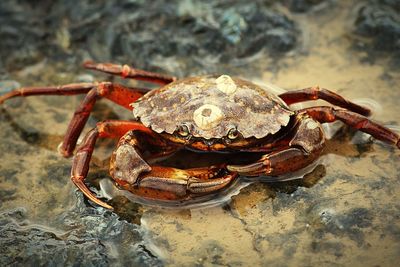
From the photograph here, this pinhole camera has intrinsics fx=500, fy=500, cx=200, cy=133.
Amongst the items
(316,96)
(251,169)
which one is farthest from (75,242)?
(316,96)

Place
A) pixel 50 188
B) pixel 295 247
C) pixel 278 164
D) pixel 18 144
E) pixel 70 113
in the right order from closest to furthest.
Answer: pixel 295 247 < pixel 278 164 < pixel 50 188 < pixel 18 144 < pixel 70 113

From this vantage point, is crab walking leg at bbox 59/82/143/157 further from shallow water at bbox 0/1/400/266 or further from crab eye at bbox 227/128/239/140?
crab eye at bbox 227/128/239/140

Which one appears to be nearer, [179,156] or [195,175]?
[195,175]

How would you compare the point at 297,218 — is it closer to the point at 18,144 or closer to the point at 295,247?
the point at 295,247

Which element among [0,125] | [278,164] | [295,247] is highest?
[278,164]

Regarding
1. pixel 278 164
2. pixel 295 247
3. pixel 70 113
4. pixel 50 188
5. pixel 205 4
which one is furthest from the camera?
pixel 205 4

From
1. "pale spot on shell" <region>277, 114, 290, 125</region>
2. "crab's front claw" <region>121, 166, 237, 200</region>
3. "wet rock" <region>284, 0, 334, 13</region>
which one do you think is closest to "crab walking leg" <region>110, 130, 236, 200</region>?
"crab's front claw" <region>121, 166, 237, 200</region>

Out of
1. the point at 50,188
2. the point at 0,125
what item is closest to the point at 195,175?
the point at 50,188
